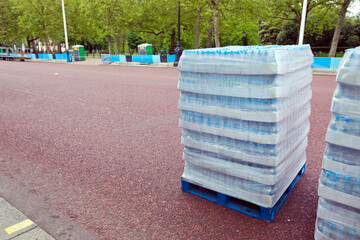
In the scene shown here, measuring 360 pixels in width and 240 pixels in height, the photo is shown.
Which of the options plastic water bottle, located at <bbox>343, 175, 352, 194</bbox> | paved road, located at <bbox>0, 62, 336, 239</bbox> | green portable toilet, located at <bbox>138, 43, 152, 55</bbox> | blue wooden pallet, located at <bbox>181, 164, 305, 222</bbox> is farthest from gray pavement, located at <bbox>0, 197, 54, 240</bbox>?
green portable toilet, located at <bbox>138, 43, 152, 55</bbox>

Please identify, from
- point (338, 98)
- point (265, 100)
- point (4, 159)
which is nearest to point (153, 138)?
point (4, 159)

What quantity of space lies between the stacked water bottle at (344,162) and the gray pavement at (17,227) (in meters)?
2.38

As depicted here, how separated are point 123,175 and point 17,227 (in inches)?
55.2

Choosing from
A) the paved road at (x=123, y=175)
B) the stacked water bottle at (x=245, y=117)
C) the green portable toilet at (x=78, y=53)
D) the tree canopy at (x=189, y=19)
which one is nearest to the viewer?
the stacked water bottle at (x=245, y=117)

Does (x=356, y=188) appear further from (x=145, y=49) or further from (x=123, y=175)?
(x=145, y=49)

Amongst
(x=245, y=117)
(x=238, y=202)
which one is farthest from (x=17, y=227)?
(x=245, y=117)

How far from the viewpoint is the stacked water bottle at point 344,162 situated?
198 cm

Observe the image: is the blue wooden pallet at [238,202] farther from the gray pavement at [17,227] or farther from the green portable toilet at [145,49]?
the green portable toilet at [145,49]

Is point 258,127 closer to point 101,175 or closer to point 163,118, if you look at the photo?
point 101,175

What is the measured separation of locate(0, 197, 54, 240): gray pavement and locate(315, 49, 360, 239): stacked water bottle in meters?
2.38

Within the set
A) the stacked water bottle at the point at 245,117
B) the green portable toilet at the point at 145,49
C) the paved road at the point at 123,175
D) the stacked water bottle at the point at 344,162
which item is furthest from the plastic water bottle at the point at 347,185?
the green portable toilet at the point at 145,49

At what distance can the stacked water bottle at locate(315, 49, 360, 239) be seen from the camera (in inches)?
78.0

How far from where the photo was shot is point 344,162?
6.80ft

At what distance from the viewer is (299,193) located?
3.31 meters
